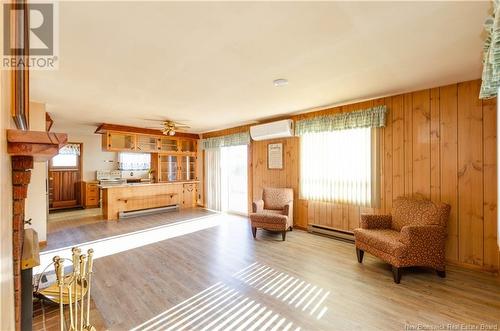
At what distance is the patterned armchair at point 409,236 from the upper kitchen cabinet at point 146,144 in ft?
17.5

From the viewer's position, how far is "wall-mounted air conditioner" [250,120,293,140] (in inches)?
176

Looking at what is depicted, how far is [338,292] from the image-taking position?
2.31 m

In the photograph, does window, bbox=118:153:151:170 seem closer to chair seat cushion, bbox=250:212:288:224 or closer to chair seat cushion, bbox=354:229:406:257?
chair seat cushion, bbox=250:212:288:224

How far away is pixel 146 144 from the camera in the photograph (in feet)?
20.1

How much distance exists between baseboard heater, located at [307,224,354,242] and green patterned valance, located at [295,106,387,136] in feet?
5.72

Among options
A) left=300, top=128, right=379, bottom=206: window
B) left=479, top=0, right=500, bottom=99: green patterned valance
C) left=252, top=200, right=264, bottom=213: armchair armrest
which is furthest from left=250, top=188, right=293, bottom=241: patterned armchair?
left=479, top=0, right=500, bottom=99: green patterned valance

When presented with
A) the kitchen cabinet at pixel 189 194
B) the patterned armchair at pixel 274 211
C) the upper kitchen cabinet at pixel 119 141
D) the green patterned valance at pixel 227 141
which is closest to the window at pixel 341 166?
the patterned armchair at pixel 274 211

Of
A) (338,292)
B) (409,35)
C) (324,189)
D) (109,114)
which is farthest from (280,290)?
(109,114)

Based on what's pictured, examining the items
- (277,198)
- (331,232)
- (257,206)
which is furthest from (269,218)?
(331,232)

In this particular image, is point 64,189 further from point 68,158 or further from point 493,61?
point 493,61

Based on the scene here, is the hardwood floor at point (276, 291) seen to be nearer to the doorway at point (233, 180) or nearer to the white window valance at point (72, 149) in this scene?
the doorway at point (233, 180)

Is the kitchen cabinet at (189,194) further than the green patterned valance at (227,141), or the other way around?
the kitchen cabinet at (189,194)

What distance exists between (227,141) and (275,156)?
5.22ft

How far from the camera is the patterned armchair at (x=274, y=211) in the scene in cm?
386
